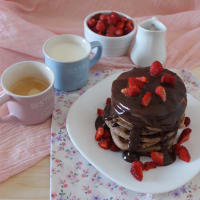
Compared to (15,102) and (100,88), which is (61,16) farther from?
(15,102)

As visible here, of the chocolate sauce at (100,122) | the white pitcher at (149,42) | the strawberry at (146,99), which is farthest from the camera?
the white pitcher at (149,42)

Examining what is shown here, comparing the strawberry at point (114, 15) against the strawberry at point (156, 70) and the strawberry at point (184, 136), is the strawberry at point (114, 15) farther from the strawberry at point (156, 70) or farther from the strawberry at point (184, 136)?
the strawberry at point (184, 136)

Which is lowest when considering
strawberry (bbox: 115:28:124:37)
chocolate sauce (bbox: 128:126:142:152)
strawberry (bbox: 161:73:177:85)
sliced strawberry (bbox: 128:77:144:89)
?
chocolate sauce (bbox: 128:126:142:152)

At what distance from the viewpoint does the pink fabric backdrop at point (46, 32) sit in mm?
1383

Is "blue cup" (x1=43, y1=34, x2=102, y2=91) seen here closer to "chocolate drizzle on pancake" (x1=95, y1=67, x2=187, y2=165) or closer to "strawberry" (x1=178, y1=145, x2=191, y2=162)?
"chocolate drizzle on pancake" (x1=95, y1=67, x2=187, y2=165)

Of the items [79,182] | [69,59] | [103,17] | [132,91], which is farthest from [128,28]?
[79,182]

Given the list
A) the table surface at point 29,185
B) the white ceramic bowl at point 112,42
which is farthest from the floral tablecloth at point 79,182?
the white ceramic bowl at point 112,42

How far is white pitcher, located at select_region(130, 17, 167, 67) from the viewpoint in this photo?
1.71 m

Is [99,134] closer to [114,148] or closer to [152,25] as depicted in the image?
[114,148]

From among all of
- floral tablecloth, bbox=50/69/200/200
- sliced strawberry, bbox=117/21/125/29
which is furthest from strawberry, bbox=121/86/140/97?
sliced strawberry, bbox=117/21/125/29

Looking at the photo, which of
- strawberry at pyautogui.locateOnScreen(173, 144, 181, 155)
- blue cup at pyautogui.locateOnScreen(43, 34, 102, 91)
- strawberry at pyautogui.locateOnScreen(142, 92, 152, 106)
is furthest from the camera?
blue cup at pyautogui.locateOnScreen(43, 34, 102, 91)

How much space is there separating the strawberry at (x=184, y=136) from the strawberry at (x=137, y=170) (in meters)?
0.22

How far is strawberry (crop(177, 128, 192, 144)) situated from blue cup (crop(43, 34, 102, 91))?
0.58 metres

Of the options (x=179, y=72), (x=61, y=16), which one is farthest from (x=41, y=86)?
(x=61, y=16)
